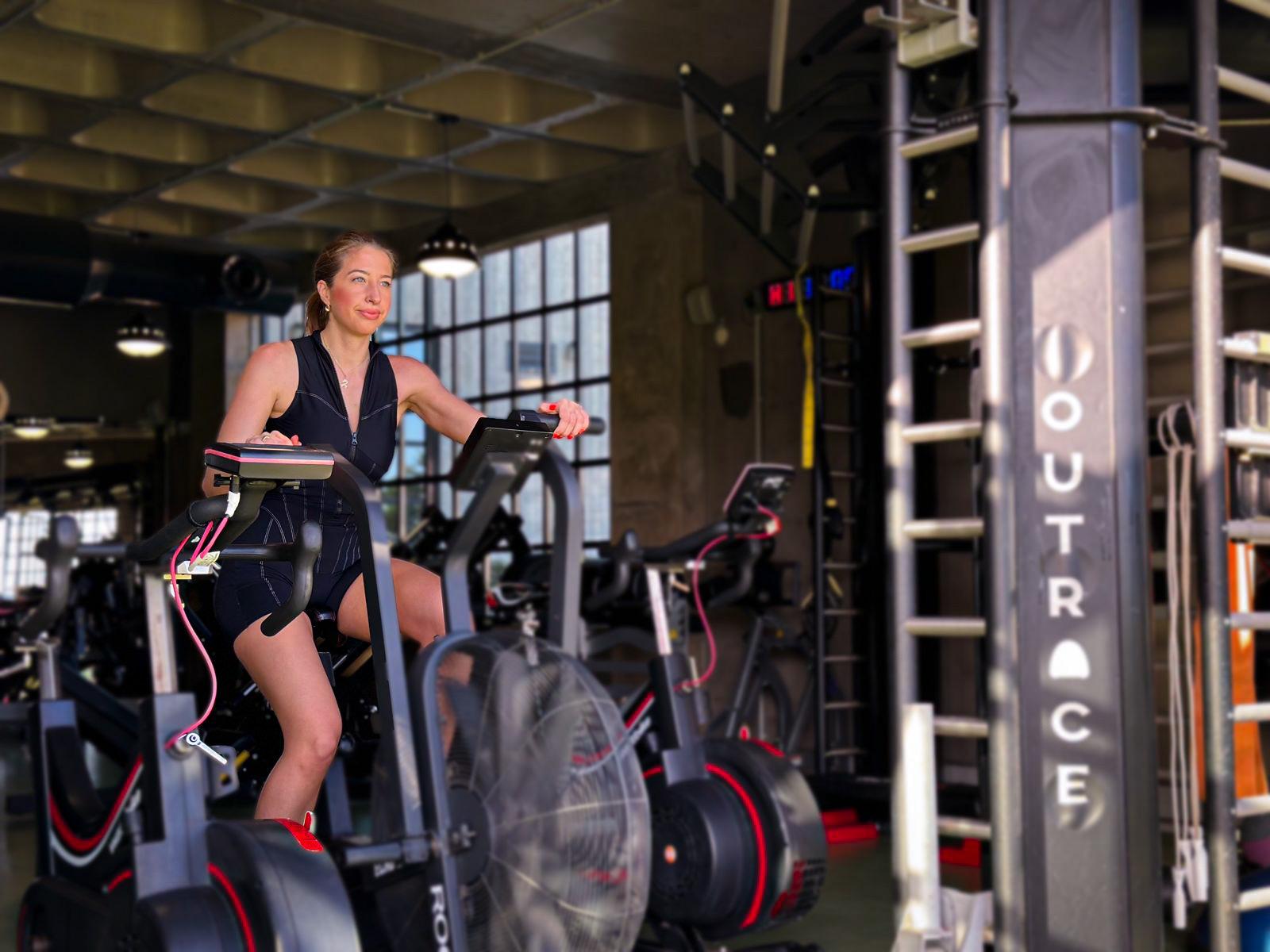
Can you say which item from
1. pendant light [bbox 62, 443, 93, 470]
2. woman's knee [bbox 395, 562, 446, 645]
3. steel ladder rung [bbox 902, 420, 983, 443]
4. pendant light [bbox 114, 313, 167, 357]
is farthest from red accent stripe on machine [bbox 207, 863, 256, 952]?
pendant light [bbox 62, 443, 93, 470]

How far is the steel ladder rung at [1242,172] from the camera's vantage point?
9.92 ft

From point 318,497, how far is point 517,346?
7.96m

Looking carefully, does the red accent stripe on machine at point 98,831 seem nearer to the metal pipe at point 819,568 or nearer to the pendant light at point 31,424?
the metal pipe at point 819,568

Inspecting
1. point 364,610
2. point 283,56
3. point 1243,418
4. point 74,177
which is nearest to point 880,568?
point 1243,418

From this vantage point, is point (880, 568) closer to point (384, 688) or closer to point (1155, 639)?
point (1155, 639)

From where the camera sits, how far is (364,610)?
5.81ft

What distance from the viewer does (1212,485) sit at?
9.70 ft

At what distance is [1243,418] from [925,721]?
101 cm

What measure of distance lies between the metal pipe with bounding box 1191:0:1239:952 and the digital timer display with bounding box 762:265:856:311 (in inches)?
132

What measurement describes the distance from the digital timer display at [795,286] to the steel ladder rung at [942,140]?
342 centimetres

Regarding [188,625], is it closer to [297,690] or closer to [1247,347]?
[297,690]

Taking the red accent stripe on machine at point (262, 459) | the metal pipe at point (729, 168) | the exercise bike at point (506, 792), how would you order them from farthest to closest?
1. the metal pipe at point (729, 168)
2. the exercise bike at point (506, 792)
3. the red accent stripe on machine at point (262, 459)

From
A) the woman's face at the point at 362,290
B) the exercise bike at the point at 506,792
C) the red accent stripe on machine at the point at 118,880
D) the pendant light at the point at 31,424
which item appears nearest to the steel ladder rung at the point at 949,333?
the exercise bike at the point at 506,792

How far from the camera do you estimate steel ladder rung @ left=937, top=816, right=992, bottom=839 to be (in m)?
2.84
